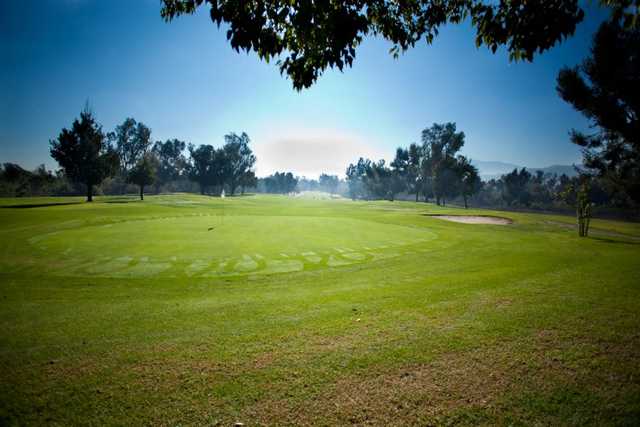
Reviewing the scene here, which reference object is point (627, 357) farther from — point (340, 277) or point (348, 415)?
point (340, 277)

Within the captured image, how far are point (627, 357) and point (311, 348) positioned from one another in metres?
4.81

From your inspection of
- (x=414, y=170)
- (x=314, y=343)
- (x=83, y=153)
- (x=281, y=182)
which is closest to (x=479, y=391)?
(x=314, y=343)

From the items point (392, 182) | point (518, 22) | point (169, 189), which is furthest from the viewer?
point (169, 189)

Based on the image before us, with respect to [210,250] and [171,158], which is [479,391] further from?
[171,158]

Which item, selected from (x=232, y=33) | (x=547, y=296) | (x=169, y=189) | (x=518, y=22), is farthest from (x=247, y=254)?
(x=169, y=189)

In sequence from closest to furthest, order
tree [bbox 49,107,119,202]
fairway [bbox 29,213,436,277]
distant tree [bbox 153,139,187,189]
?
fairway [bbox 29,213,436,277]
tree [bbox 49,107,119,202]
distant tree [bbox 153,139,187,189]

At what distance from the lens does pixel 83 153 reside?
4475 centimetres

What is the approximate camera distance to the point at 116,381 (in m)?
3.37

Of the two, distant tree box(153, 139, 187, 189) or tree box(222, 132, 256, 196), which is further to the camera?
distant tree box(153, 139, 187, 189)

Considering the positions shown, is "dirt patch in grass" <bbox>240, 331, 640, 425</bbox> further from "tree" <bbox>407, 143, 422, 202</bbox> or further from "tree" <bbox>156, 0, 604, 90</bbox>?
"tree" <bbox>407, 143, 422, 202</bbox>

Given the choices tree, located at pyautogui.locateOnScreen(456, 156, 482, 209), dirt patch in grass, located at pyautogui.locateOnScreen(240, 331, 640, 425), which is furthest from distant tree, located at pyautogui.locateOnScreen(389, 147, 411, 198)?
dirt patch in grass, located at pyautogui.locateOnScreen(240, 331, 640, 425)

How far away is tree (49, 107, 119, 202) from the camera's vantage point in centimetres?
4444

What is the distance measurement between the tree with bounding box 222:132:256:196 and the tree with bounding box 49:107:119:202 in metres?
50.2

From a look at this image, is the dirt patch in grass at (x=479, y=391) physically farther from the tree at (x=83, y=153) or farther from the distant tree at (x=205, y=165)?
the distant tree at (x=205, y=165)
